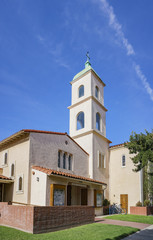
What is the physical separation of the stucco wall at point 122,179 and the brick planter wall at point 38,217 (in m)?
11.3

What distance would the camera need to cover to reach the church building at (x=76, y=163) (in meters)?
15.9

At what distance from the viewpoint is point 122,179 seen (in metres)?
24.8

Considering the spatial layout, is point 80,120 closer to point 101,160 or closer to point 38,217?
point 101,160

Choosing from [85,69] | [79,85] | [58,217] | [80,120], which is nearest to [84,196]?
[58,217]

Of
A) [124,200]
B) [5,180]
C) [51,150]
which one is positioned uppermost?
[51,150]

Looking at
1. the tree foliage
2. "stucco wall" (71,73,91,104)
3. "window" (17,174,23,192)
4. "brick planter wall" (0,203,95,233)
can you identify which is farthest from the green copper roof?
"brick planter wall" (0,203,95,233)

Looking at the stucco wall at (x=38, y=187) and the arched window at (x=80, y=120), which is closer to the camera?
the stucco wall at (x=38, y=187)

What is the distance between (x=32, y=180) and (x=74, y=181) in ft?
11.9

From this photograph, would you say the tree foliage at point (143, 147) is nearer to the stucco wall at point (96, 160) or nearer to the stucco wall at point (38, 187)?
the stucco wall at point (96, 160)

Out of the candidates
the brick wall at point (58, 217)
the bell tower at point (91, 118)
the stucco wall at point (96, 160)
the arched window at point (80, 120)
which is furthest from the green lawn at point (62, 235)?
the arched window at point (80, 120)

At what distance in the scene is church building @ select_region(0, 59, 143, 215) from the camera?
627 inches

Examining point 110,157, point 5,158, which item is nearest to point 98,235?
point 5,158

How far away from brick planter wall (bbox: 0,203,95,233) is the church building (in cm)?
240

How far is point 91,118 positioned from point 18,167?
1098 cm
